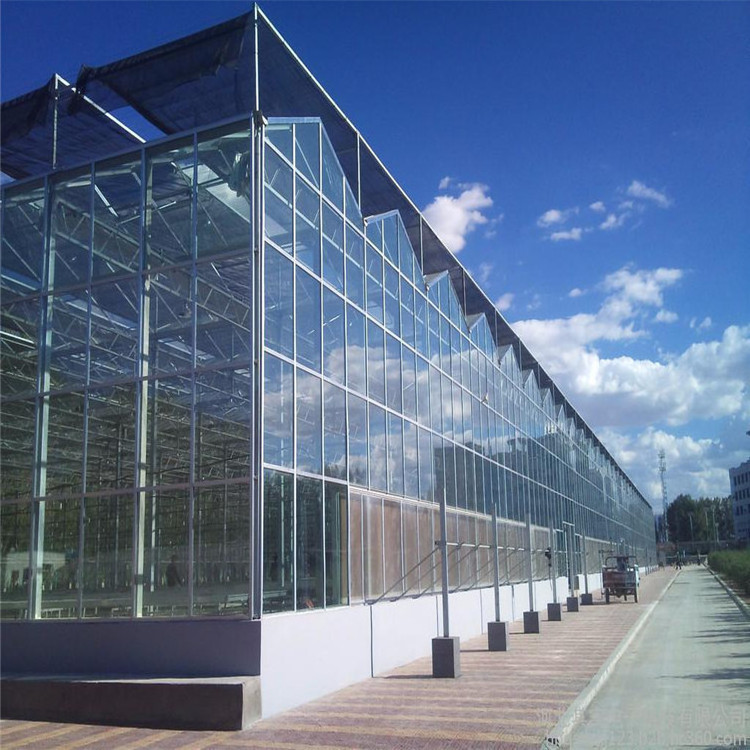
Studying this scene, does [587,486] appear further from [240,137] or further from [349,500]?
[240,137]

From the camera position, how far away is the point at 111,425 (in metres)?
15.3

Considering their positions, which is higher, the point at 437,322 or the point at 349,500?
the point at 437,322

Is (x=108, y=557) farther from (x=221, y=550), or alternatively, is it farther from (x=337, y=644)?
(x=337, y=644)

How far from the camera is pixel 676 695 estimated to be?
14.2 m

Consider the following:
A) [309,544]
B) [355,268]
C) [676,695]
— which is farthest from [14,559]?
[676,695]

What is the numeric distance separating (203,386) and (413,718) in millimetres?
6203

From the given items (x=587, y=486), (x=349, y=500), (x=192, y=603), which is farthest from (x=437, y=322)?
(x=587, y=486)

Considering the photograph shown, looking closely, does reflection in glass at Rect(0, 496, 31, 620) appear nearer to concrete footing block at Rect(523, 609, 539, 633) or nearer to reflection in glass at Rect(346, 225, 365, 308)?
reflection in glass at Rect(346, 225, 365, 308)

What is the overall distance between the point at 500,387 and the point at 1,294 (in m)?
21.5

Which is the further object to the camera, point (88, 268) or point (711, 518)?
point (711, 518)

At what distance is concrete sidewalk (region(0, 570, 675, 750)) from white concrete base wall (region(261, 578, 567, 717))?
0.27 m

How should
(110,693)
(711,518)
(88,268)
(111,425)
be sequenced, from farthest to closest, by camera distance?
(711,518), (88,268), (111,425), (110,693)

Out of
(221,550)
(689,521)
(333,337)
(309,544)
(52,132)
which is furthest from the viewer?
(689,521)

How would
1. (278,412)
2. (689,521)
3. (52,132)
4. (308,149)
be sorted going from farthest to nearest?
(689,521) → (52,132) → (308,149) → (278,412)
